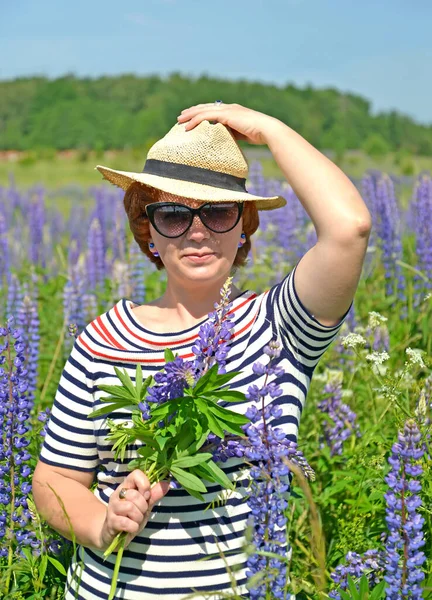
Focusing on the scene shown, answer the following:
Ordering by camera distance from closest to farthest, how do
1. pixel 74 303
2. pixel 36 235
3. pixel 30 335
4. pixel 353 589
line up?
pixel 353 589 < pixel 30 335 < pixel 74 303 < pixel 36 235

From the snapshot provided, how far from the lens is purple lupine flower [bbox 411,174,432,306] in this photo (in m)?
5.22

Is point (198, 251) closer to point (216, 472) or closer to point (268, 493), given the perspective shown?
point (216, 472)

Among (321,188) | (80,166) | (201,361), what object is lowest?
(201,361)

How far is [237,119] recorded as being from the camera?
95.4 inches

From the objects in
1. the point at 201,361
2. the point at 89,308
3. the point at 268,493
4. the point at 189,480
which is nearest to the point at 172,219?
the point at 201,361

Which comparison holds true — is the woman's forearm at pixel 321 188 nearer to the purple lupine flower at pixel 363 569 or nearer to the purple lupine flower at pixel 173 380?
the purple lupine flower at pixel 173 380

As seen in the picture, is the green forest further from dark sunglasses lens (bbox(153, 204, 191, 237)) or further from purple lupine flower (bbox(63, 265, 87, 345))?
dark sunglasses lens (bbox(153, 204, 191, 237))

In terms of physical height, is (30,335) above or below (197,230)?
below

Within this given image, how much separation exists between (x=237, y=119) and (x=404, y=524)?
1262 mm

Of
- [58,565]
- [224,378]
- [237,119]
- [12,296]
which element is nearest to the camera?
[224,378]

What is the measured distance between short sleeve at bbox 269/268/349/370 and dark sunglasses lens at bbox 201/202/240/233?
0.25 m

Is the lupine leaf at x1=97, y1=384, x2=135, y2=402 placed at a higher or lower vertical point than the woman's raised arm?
lower

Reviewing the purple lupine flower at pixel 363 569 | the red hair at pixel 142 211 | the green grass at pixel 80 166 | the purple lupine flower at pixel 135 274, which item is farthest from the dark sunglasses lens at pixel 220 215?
the green grass at pixel 80 166

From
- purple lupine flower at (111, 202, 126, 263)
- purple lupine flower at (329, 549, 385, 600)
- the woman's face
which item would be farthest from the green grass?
purple lupine flower at (329, 549, 385, 600)
